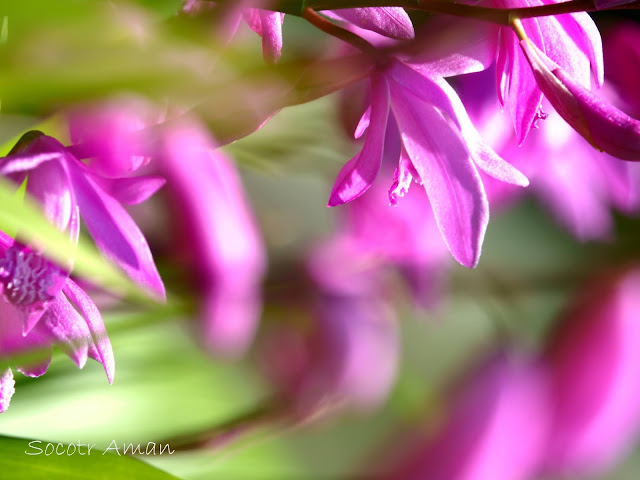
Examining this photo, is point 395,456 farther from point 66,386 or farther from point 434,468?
point 66,386

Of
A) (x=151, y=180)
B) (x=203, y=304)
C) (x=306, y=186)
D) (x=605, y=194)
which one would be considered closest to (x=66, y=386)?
(x=203, y=304)

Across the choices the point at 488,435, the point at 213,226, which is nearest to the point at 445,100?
the point at 213,226

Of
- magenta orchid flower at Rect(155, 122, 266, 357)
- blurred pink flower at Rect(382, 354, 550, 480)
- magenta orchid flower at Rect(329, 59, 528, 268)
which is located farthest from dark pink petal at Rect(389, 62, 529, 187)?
blurred pink flower at Rect(382, 354, 550, 480)

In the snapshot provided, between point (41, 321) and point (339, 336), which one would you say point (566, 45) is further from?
point (339, 336)

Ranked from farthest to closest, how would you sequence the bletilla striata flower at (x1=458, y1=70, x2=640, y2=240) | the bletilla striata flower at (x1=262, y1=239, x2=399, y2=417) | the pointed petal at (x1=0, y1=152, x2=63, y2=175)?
the bletilla striata flower at (x1=262, y1=239, x2=399, y2=417)
the bletilla striata flower at (x1=458, y1=70, x2=640, y2=240)
the pointed petal at (x1=0, y1=152, x2=63, y2=175)

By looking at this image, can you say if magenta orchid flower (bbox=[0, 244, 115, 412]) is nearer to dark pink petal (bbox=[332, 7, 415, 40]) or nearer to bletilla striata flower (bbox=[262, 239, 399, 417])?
dark pink petal (bbox=[332, 7, 415, 40])

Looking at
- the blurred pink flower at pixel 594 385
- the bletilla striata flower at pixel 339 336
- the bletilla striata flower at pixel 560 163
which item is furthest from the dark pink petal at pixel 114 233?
the blurred pink flower at pixel 594 385
